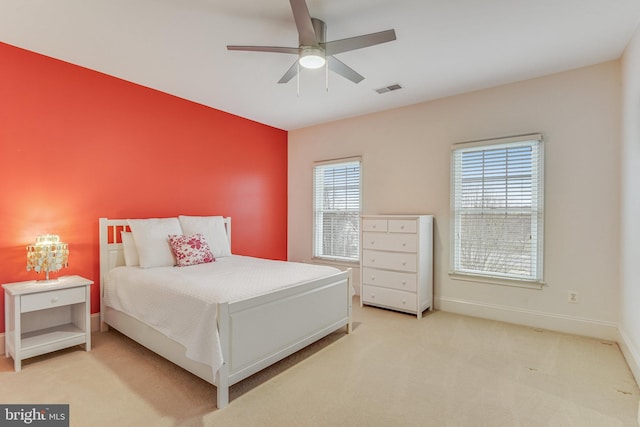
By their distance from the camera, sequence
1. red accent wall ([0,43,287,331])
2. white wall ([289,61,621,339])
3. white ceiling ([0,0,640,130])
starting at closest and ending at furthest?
white ceiling ([0,0,640,130]) < red accent wall ([0,43,287,331]) < white wall ([289,61,621,339])

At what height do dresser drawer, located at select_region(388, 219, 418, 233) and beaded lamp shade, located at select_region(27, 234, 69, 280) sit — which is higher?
dresser drawer, located at select_region(388, 219, 418, 233)

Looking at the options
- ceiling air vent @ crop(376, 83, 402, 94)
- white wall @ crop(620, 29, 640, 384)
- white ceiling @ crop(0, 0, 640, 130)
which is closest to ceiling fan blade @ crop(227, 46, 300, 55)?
white ceiling @ crop(0, 0, 640, 130)

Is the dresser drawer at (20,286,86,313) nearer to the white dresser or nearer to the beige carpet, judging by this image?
the beige carpet

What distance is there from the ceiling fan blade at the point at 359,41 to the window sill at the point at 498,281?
279 cm

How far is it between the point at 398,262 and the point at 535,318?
1482mm

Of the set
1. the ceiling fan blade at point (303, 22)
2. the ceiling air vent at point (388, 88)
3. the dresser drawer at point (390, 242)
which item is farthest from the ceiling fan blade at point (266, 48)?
the dresser drawer at point (390, 242)

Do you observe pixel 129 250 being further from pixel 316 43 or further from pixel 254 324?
pixel 316 43

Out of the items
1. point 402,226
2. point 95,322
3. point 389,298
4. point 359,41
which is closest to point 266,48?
point 359,41

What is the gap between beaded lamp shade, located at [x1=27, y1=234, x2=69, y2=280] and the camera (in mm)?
2637

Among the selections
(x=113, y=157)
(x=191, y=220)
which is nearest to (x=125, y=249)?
(x=191, y=220)

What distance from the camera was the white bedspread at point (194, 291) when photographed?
2.07 meters

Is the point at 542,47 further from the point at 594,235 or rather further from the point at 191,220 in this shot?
the point at 191,220

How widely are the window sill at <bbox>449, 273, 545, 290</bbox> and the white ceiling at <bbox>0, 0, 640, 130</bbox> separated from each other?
213cm

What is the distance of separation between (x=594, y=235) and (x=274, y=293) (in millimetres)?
3053
